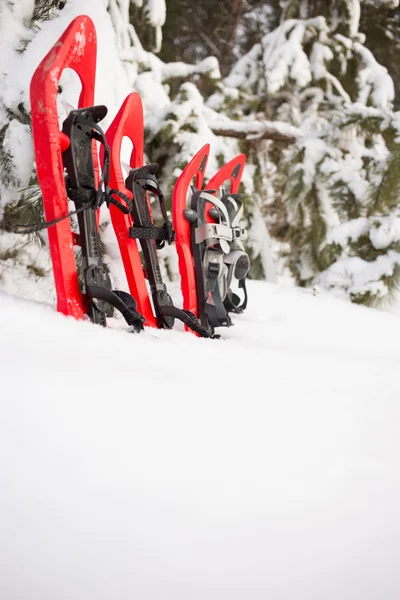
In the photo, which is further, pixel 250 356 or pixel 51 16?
pixel 51 16

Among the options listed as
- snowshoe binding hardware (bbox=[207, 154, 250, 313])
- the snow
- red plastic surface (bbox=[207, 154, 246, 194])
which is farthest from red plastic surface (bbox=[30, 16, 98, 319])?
the snow

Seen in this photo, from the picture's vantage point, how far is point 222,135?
13.1 feet

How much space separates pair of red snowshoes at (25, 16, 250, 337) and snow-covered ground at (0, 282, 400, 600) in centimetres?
34

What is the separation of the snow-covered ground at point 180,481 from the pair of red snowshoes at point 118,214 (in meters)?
0.34

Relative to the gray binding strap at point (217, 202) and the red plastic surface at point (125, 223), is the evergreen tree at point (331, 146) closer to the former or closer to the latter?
the gray binding strap at point (217, 202)

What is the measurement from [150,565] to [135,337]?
83 cm

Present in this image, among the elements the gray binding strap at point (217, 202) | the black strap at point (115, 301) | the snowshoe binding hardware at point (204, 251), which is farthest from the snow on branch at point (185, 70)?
the black strap at point (115, 301)

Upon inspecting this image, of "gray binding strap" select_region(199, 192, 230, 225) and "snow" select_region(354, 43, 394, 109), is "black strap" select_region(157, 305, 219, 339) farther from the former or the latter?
"snow" select_region(354, 43, 394, 109)

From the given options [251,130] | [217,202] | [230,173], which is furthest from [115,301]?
[251,130]

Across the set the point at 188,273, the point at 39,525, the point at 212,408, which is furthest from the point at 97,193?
the point at 39,525

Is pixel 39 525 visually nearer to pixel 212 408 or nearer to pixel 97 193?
pixel 212 408

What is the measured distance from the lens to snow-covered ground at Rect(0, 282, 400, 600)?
2.22ft

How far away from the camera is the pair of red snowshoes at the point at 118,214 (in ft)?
5.03

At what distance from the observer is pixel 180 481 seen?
805mm
